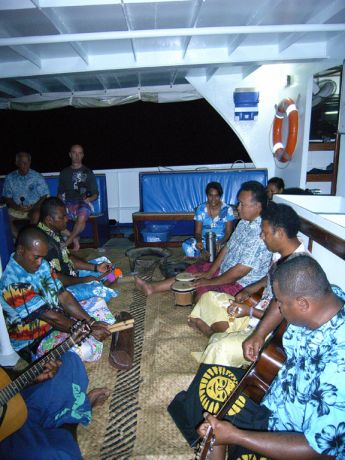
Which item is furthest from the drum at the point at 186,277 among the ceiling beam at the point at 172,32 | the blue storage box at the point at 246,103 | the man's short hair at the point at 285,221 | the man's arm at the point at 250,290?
the blue storage box at the point at 246,103

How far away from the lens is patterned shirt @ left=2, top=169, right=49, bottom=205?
18.0ft

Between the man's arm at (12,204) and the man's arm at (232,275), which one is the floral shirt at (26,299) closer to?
the man's arm at (232,275)

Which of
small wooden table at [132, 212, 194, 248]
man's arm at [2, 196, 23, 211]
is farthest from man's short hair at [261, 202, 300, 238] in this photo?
man's arm at [2, 196, 23, 211]

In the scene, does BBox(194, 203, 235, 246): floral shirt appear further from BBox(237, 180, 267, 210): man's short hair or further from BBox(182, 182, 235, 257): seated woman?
BBox(237, 180, 267, 210): man's short hair

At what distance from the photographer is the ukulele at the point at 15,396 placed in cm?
164

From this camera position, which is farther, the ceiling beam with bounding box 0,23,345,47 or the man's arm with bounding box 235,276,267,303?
the ceiling beam with bounding box 0,23,345,47

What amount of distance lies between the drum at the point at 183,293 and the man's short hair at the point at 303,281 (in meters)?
1.96

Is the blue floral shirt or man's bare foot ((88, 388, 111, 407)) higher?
the blue floral shirt

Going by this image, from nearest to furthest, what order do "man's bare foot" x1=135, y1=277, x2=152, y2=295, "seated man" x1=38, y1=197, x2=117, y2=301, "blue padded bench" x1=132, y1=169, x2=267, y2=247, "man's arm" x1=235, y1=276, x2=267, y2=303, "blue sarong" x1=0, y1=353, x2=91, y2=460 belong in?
"blue sarong" x1=0, y1=353, x2=91, y2=460, "man's arm" x1=235, y1=276, x2=267, y2=303, "seated man" x1=38, y1=197, x2=117, y2=301, "man's bare foot" x1=135, y1=277, x2=152, y2=295, "blue padded bench" x1=132, y1=169, x2=267, y2=247

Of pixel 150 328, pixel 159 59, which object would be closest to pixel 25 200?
pixel 159 59

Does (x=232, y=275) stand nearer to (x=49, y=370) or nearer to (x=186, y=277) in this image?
(x=186, y=277)

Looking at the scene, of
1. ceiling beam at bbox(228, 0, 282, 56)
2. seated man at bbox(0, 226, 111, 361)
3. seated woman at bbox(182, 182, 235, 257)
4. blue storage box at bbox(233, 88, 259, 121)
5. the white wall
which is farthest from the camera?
blue storage box at bbox(233, 88, 259, 121)

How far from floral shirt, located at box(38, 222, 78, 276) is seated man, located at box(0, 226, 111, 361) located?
0.57 m

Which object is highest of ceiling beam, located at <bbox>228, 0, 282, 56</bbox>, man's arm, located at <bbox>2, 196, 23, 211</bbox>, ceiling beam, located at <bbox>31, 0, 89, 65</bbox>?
ceiling beam, located at <bbox>228, 0, 282, 56</bbox>
